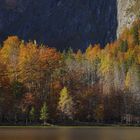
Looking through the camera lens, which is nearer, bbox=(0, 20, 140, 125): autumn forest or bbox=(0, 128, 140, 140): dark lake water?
bbox=(0, 128, 140, 140): dark lake water

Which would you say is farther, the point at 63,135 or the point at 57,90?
the point at 57,90

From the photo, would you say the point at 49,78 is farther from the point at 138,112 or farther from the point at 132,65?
the point at 132,65

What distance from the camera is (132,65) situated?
161 metres

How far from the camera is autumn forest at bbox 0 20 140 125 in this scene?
12262 cm

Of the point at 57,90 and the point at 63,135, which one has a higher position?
the point at 57,90

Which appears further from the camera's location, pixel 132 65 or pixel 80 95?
pixel 132 65

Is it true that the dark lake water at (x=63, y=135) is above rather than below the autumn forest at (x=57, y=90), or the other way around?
below

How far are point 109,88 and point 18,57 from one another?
2610 centimetres

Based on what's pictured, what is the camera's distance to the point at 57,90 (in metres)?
131

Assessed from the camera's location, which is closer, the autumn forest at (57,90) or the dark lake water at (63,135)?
the dark lake water at (63,135)

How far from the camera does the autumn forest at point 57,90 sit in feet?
402

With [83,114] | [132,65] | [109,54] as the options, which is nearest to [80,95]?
[83,114]

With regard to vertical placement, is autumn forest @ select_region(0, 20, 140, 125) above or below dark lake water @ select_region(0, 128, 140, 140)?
above

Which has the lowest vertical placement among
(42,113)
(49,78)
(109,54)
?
(42,113)
